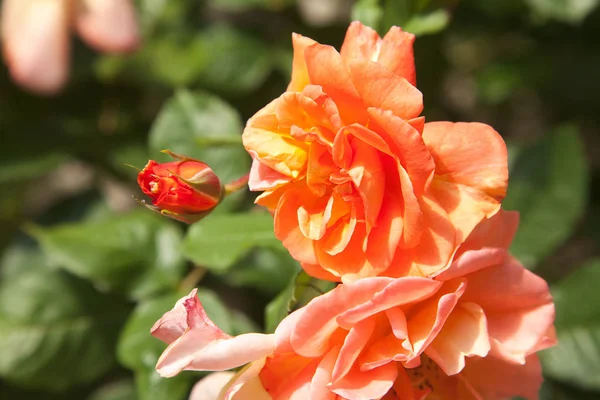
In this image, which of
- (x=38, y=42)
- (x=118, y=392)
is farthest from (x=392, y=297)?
(x=38, y=42)

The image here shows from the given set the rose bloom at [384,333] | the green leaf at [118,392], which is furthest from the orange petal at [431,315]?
the green leaf at [118,392]

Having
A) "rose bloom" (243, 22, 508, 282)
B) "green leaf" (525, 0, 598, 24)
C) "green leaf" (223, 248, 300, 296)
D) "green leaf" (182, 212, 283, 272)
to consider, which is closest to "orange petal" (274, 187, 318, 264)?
"rose bloom" (243, 22, 508, 282)

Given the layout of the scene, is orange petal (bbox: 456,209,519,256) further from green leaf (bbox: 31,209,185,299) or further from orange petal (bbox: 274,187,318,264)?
green leaf (bbox: 31,209,185,299)

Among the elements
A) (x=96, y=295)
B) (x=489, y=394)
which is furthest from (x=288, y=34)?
(x=489, y=394)

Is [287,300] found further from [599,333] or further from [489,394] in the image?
[599,333]

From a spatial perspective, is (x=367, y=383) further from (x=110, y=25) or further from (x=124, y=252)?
(x=110, y=25)

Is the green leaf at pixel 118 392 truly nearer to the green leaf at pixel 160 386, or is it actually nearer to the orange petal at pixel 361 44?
the green leaf at pixel 160 386
